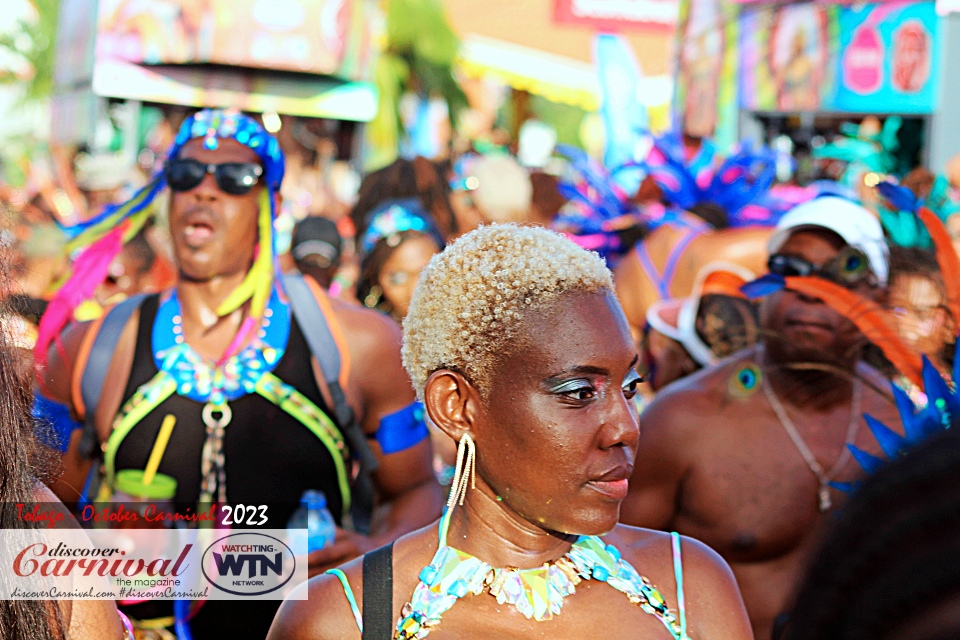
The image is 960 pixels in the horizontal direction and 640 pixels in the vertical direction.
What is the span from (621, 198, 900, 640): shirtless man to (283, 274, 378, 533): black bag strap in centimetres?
82

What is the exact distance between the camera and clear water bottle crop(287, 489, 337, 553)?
10.3ft

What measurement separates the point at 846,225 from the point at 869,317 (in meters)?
0.59

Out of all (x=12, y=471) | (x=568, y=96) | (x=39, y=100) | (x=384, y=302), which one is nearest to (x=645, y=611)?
(x=12, y=471)

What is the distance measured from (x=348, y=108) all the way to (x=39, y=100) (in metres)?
16.9

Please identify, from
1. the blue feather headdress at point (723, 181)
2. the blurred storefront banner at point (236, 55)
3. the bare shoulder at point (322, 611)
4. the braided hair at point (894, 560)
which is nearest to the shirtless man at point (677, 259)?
the blue feather headdress at point (723, 181)

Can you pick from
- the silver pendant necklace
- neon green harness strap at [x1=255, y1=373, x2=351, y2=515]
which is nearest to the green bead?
neon green harness strap at [x1=255, y1=373, x2=351, y2=515]

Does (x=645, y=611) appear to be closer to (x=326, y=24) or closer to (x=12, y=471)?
(x=12, y=471)

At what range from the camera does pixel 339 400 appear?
134 inches

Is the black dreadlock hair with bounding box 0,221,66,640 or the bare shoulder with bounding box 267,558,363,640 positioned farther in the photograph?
the bare shoulder with bounding box 267,558,363,640

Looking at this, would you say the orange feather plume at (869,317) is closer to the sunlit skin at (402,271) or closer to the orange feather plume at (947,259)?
the orange feather plume at (947,259)

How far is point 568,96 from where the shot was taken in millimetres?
30750

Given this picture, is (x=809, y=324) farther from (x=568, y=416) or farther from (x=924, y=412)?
(x=568, y=416)

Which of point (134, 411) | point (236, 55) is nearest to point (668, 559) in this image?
point (134, 411)

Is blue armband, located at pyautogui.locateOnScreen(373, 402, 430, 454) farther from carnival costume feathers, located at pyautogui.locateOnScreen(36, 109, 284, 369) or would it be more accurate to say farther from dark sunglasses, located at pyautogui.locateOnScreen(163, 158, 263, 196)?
dark sunglasses, located at pyautogui.locateOnScreen(163, 158, 263, 196)
